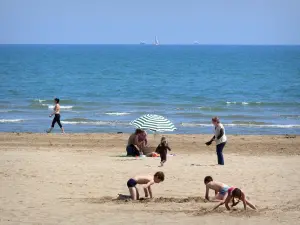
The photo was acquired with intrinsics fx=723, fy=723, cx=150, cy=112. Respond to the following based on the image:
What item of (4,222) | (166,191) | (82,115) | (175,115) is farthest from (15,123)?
(4,222)

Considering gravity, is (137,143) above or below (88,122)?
below

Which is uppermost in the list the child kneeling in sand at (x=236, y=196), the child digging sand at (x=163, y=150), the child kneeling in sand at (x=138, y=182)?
the child digging sand at (x=163, y=150)

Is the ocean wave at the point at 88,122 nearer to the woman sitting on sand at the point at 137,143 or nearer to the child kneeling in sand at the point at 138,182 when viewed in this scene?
the woman sitting on sand at the point at 137,143

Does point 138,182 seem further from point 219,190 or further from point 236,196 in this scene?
point 236,196

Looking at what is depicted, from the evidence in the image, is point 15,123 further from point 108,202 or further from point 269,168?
point 108,202

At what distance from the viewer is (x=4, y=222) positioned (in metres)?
12.0

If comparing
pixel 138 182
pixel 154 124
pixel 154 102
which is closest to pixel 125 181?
pixel 138 182

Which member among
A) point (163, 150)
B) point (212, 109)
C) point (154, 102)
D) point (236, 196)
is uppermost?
point (154, 102)

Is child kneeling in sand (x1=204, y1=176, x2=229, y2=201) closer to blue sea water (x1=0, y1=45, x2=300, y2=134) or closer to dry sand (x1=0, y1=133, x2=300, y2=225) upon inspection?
dry sand (x1=0, y1=133, x2=300, y2=225)

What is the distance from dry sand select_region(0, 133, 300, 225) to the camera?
41.3 ft

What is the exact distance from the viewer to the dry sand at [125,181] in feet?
41.3

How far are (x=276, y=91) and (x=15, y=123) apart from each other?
94.6ft

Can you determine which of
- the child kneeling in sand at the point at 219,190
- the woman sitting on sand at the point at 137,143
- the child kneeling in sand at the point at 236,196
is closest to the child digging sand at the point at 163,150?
the woman sitting on sand at the point at 137,143

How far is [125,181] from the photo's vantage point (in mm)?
15789
